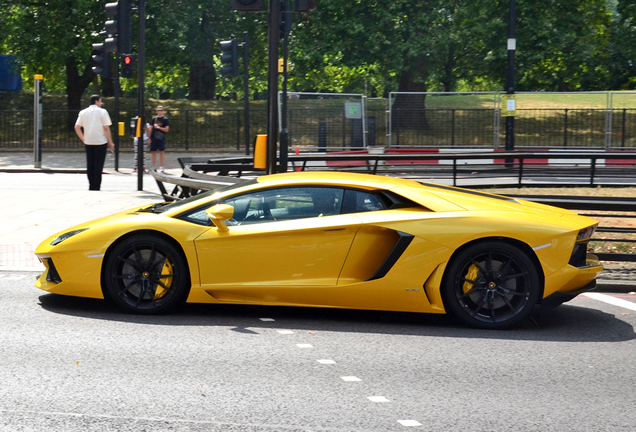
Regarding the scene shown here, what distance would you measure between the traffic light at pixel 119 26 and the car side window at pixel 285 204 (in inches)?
465

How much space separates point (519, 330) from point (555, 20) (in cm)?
2632

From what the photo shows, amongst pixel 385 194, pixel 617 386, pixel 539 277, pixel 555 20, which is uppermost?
pixel 555 20

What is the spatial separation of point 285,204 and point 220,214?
544mm

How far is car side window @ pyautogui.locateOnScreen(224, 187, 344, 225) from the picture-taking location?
6.52 metres

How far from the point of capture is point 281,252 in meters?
6.39

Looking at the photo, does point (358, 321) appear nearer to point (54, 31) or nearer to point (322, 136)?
point (322, 136)

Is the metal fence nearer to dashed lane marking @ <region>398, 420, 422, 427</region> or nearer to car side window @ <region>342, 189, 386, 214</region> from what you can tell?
car side window @ <region>342, 189, 386, 214</region>

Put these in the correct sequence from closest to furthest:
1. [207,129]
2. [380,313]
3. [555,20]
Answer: [380,313], [555,20], [207,129]

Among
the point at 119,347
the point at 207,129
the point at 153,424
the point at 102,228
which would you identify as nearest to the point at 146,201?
the point at 102,228

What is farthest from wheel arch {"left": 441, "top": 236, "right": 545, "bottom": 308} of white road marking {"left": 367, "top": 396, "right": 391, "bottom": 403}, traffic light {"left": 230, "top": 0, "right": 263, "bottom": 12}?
traffic light {"left": 230, "top": 0, "right": 263, "bottom": 12}

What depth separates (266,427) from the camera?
165 inches

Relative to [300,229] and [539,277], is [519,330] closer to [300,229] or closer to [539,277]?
Answer: [539,277]

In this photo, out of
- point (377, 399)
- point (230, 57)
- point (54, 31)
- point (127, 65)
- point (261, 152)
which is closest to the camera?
point (377, 399)

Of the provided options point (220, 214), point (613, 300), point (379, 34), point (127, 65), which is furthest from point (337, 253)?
point (379, 34)
